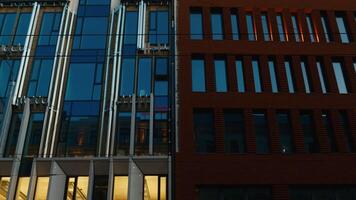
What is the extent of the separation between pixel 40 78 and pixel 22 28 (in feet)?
14.5

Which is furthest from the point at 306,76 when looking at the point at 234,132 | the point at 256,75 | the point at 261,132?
the point at 234,132

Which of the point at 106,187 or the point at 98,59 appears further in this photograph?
the point at 98,59

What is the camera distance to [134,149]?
76.0 ft

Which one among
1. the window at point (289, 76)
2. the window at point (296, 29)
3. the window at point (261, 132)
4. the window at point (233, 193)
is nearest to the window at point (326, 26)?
the window at point (296, 29)

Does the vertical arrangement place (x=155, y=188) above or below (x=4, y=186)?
below

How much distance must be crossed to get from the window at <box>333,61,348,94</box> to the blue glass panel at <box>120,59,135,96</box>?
13.3 meters

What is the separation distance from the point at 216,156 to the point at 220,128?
6.13 ft

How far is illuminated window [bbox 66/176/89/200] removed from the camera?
75.5 ft

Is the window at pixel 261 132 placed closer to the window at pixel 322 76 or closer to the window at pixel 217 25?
the window at pixel 322 76

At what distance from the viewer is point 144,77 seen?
25578 millimetres

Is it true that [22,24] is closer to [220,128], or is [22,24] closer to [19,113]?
[19,113]

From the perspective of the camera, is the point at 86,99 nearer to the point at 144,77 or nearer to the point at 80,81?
the point at 80,81

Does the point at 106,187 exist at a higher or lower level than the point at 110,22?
lower

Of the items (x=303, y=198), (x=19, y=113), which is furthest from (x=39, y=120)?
(x=303, y=198)
